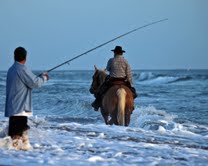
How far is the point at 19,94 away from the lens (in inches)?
289

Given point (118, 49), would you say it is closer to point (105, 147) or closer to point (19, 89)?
point (105, 147)

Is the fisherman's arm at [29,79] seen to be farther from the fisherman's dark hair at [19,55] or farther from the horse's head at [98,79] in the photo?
the horse's head at [98,79]

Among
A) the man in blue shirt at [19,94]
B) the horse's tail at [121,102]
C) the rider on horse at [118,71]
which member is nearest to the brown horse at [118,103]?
the horse's tail at [121,102]

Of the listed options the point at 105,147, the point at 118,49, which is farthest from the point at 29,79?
the point at 118,49

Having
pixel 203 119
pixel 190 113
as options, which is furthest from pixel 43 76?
pixel 190 113

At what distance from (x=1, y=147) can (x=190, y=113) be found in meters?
13.0

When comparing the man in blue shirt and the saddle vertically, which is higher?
the saddle

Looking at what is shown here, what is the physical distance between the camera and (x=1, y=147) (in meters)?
7.41

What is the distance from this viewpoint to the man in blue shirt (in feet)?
24.0

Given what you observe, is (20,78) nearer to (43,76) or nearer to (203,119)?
(43,76)

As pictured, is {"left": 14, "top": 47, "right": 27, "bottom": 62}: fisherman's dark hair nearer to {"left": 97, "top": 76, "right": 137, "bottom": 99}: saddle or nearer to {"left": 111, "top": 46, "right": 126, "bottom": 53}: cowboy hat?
{"left": 97, "top": 76, "right": 137, "bottom": 99}: saddle

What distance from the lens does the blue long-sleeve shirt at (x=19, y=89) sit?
732 cm

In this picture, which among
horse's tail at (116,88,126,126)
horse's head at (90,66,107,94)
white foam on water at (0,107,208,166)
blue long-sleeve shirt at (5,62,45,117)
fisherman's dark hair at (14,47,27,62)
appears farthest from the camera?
horse's head at (90,66,107,94)

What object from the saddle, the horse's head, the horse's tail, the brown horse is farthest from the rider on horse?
the horse's head
